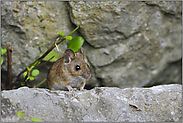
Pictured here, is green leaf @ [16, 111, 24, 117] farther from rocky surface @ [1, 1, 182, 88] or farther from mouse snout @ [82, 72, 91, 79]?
rocky surface @ [1, 1, 182, 88]

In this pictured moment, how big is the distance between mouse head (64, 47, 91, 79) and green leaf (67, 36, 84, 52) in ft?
1.46

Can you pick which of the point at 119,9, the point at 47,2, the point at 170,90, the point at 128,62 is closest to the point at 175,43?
the point at 128,62

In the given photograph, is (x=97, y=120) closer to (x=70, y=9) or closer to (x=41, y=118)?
(x=41, y=118)

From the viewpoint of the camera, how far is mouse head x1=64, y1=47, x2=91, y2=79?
4.00m

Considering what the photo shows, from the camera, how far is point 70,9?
4781 mm

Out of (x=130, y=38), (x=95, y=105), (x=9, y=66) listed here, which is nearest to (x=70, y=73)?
(x=95, y=105)

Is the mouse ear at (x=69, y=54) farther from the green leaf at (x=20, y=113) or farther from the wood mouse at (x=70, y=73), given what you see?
the green leaf at (x=20, y=113)

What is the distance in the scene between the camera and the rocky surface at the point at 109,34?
4715 millimetres

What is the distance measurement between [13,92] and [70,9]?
2.37m

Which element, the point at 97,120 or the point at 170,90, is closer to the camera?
the point at 97,120

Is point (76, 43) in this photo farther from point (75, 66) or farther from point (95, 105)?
point (95, 105)

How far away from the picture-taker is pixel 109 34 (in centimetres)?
502

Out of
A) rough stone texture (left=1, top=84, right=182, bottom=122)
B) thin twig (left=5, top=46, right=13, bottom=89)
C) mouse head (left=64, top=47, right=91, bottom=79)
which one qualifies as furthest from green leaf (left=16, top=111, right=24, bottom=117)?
thin twig (left=5, top=46, right=13, bottom=89)

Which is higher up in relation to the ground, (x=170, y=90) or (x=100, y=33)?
(x=100, y=33)
